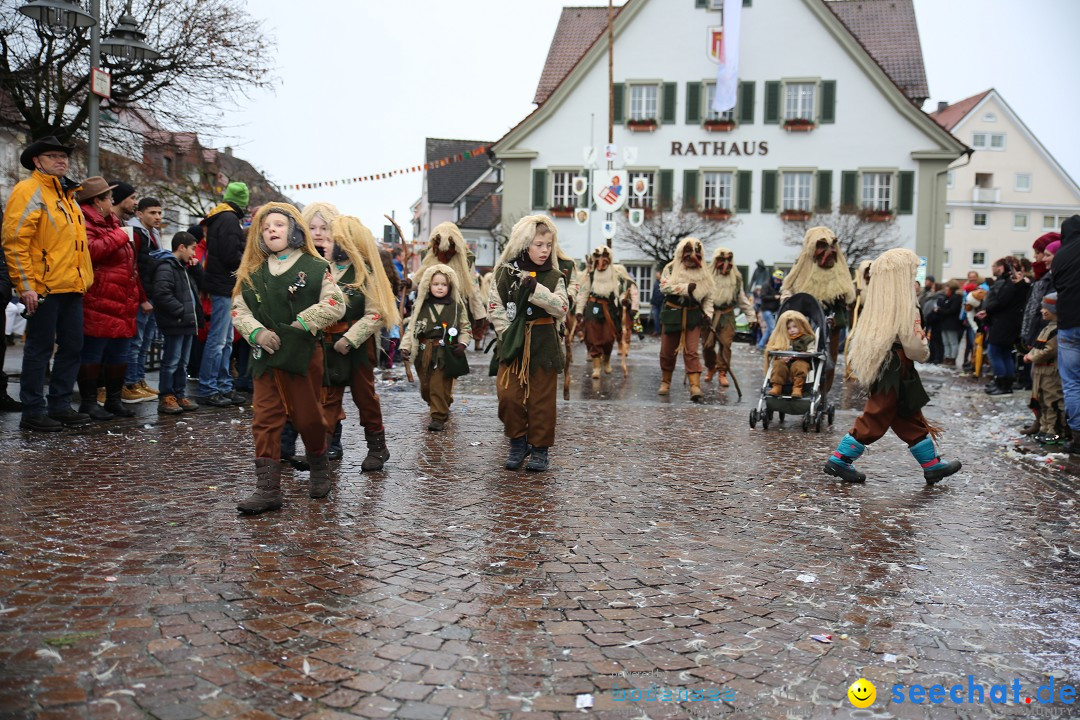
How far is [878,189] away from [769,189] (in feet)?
13.6

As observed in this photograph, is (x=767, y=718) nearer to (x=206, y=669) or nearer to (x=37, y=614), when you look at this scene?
(x=206, y=669)

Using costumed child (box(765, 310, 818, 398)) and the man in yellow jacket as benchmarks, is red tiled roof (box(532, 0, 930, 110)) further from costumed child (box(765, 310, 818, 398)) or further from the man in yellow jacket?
the man in yellow jacket

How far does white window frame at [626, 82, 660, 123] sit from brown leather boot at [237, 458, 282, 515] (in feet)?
110

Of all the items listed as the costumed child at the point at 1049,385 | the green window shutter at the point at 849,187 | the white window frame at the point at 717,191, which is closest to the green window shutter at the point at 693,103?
the white window frame at the point at 717,191

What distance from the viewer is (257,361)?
18.8ft

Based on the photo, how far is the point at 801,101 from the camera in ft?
120

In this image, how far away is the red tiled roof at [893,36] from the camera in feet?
131

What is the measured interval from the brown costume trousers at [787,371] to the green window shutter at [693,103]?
28264 mm

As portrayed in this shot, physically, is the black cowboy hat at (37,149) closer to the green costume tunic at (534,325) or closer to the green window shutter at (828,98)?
the green costume tunic at (534,325)

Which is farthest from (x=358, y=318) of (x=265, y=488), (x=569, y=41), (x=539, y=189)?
(x=569, y=41)

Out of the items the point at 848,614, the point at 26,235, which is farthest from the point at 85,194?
the point at 848,614

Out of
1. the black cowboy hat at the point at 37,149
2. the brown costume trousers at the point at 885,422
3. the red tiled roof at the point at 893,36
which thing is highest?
the red tiled roof at the point at 893,36

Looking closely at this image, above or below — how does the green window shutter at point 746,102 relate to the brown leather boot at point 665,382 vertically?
above

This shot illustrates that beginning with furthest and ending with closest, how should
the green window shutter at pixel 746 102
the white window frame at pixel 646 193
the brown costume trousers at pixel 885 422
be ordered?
the white window frame at pixel 646 193 → the green window shutter at pixel 746 102 → the brown costume trousers at pixel 885 422
